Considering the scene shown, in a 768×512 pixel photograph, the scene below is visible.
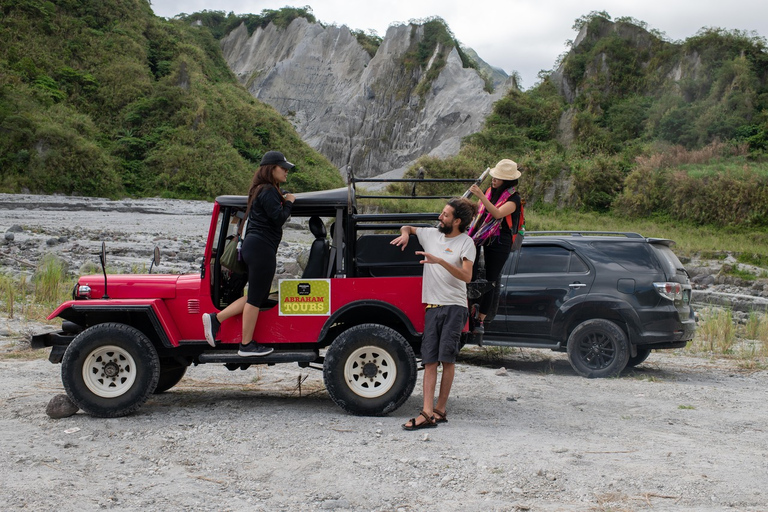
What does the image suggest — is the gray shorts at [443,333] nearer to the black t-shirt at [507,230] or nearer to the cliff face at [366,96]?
the black t-shirt at [507,230]

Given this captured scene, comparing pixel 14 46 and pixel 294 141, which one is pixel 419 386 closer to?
pixel 14 46

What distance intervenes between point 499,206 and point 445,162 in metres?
44.3

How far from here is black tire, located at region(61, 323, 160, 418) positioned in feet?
20.8

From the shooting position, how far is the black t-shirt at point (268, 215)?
6.27m

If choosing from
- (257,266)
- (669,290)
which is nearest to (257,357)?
(257,266)

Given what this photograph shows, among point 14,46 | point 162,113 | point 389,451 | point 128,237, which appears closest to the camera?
point 389,451

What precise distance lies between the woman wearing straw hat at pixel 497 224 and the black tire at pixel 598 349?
2.96 meters

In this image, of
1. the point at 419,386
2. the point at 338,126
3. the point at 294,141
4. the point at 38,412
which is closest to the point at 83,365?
the point at 38,412

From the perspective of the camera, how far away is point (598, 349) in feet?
30.2

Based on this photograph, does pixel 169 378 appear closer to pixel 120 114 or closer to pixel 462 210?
pixel 462 210

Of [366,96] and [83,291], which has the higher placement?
[366,96]

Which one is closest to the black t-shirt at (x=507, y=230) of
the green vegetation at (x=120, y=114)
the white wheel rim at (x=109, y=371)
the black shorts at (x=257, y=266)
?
the black shorts at (x=257, y=266)

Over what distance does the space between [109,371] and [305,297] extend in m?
1.83

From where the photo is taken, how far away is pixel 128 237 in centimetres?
2403
